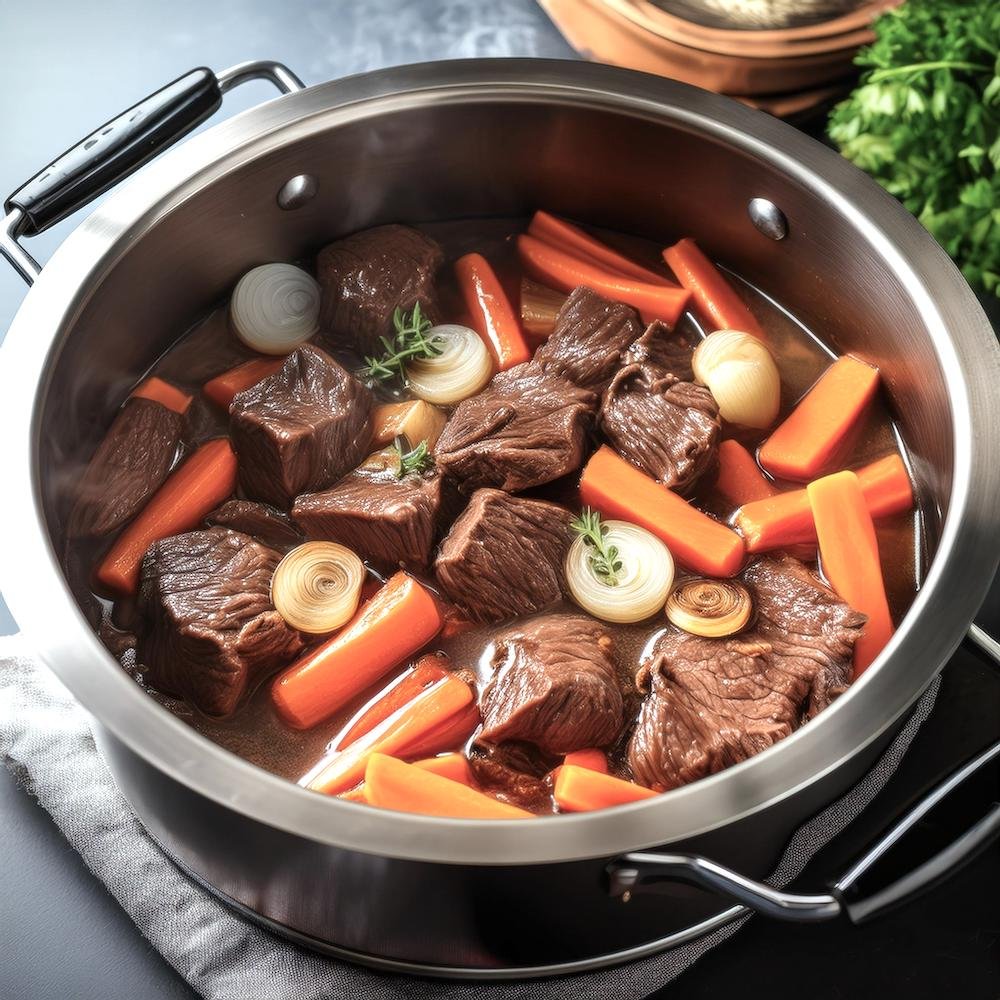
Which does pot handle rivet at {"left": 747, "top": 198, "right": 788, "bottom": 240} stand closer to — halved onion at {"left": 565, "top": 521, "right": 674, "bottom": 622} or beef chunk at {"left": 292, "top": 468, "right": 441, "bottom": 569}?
halved onion at {"left": 565, "top": 521, "right": 674, "bottom": 622}

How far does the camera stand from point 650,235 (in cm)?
276

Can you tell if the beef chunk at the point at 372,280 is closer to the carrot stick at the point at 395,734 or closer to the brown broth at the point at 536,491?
the brown broth at the point at 536,491

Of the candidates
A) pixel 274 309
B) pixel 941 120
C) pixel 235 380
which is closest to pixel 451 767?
pixel 235 380

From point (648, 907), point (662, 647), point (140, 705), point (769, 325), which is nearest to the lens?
point (140, 705)

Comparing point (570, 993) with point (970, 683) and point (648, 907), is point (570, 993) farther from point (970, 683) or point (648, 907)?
point (970, 683)

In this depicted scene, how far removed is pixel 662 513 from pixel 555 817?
91 centimetres

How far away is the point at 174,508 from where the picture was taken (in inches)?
90.1

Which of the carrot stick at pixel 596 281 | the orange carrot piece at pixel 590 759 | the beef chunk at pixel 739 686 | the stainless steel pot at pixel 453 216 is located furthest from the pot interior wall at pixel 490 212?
the orange carrot piece at pixel 590 759

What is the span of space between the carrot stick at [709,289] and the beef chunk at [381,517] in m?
0.79

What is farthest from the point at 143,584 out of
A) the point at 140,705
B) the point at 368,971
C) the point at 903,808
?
the point at 903,808

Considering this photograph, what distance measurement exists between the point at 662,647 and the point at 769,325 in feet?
3.01

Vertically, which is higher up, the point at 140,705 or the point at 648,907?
the point at 140,705

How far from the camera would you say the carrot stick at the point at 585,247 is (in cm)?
→ 270

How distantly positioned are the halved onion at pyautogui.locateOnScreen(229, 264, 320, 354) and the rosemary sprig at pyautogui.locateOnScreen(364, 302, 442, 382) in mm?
186
